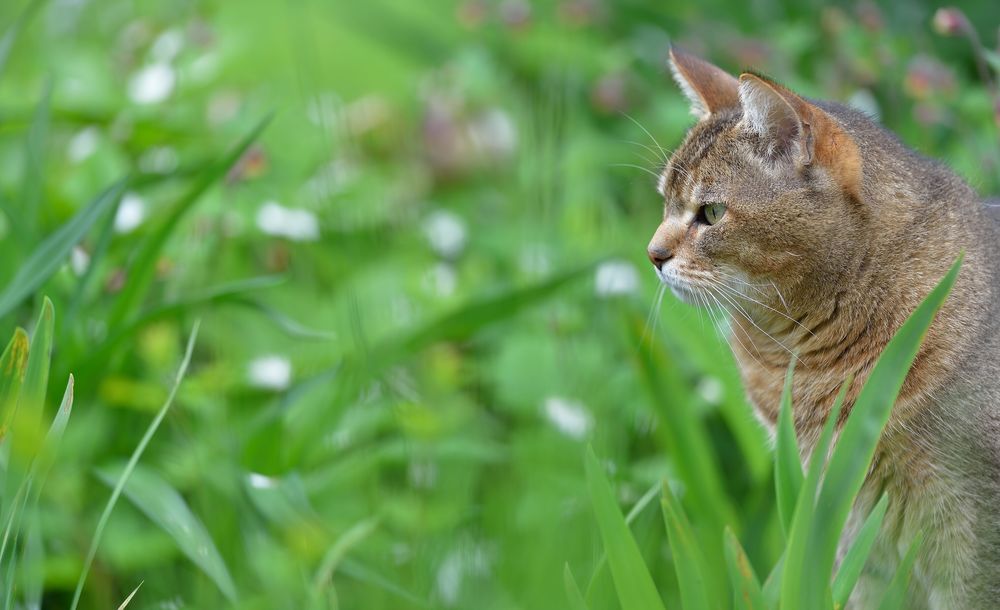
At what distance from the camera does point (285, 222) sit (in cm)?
270

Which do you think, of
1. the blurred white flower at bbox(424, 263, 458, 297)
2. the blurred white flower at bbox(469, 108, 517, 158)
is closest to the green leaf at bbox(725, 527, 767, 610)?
the blurred white flower at bbox(424, 263, 458, 297)

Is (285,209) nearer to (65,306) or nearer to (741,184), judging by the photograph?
(65,306)

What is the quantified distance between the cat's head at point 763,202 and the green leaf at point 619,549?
0.44 metres

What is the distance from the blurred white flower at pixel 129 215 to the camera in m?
2.47

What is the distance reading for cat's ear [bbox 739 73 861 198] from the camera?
158 cm

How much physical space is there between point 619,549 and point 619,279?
1226mm

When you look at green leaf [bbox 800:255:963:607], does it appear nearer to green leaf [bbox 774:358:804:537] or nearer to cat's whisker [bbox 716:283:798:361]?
green leaf [bbox 774:358:804:537]

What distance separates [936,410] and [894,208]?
11.9 inches

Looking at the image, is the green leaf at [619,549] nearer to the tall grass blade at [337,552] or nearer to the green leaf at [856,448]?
the green leaf at [856,448]

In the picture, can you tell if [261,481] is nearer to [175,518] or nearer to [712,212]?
[175,518]

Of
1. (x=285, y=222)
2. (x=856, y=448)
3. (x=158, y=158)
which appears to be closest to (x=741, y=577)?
(x=856, y=448)

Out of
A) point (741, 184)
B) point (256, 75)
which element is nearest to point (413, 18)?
point (256, 75)

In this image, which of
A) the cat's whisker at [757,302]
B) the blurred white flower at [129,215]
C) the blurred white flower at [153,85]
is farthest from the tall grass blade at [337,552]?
the blurred white flower at [153,85]

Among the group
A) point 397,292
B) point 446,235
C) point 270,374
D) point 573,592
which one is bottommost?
point 446,235
